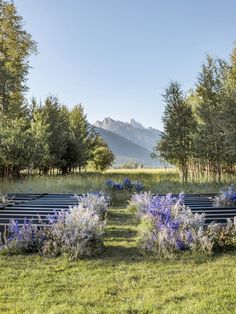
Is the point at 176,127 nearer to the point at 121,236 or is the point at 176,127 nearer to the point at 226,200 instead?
the point at 226,200

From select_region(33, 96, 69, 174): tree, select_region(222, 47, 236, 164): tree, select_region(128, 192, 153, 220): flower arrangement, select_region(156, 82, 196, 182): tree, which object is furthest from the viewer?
select_region(33, 96, 69, 174): tree

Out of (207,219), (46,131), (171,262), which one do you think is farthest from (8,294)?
(46,131)

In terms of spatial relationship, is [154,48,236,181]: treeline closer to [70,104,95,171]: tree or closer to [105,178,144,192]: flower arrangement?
[105,178,144,192]: flower arrangement

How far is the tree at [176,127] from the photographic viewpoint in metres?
19.5

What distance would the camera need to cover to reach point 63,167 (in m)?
27.6

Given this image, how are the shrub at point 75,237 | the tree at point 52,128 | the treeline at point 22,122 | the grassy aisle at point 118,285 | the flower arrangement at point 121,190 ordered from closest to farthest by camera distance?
the grassy aisle at point 118,285
the shrub at point 75,237
the flower arrangement at point 121,190
the treeline at point 22,122
the tree at point 52,128

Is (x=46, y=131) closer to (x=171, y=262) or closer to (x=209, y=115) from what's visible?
(x=209, y=115)

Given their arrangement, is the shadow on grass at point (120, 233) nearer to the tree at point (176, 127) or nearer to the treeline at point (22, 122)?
the treeline at point (22, 122)

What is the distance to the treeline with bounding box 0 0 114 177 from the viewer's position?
49.7ft

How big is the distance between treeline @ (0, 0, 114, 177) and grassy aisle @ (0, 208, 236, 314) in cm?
1089

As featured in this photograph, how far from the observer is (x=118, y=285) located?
3.51m

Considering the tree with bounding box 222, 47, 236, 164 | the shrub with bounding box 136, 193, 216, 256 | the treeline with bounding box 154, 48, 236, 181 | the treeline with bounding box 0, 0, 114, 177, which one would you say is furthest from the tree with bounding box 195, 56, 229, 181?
the shrub with bounding box 136, 193, 216, 256

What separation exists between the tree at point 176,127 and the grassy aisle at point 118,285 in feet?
49.2

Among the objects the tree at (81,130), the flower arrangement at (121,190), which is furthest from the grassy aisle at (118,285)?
the tree at (81,130)
